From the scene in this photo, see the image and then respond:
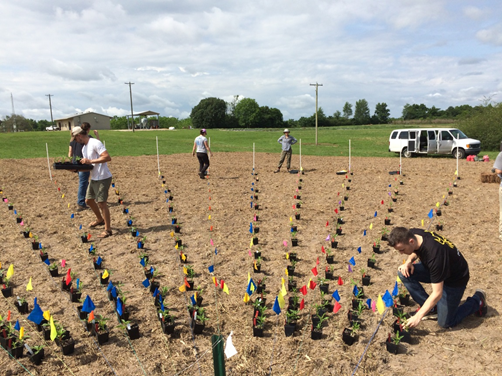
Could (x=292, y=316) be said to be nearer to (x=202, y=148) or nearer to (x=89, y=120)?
(x=202, y=148)

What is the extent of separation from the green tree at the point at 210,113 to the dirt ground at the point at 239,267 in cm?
7911

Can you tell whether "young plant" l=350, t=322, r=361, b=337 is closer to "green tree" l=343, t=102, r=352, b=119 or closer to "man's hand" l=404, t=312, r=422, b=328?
"man's hand" l=404, t=312, r=422, b=328

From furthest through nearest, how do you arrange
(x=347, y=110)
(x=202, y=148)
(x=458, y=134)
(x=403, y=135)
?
(x=347, y=110) → (x=403, y=135) → (x=458, y=134) → (x=202, y=148)

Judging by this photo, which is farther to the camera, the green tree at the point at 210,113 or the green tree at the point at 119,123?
the green tree at the point at 119,123

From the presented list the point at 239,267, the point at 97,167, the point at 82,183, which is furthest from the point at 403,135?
the point at 97,167

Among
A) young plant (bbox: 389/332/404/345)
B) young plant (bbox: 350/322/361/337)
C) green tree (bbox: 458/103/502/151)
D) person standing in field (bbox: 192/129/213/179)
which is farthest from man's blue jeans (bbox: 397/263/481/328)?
green tree (bbox: 458/103/502/151)

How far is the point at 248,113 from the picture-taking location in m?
105

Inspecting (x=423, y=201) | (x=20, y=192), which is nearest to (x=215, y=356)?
(x=423, y=201)

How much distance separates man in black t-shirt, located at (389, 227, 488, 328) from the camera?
345 cm

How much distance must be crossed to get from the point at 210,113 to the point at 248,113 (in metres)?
18.5

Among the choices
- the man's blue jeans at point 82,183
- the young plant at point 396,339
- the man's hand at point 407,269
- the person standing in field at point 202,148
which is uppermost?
the person standing in field at point 202,148

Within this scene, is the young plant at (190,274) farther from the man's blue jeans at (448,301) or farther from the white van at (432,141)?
the white van at (432,141)

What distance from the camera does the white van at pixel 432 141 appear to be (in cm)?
1980

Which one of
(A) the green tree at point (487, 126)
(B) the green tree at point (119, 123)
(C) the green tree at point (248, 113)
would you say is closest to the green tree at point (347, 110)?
(C) the green tree at point (248, 113)
